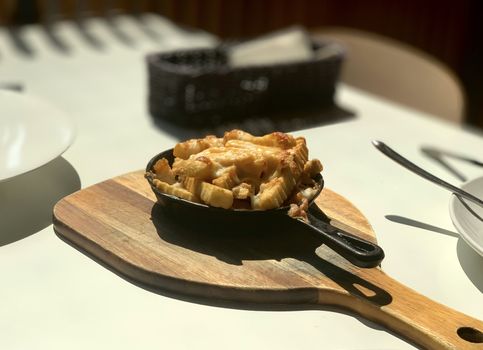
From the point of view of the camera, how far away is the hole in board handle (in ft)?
1.93

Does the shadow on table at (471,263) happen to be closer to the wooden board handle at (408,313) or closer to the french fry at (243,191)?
the wooden board handle at (408,313)

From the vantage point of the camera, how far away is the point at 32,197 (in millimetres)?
845

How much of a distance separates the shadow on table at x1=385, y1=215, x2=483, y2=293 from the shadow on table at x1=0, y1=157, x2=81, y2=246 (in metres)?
0.39

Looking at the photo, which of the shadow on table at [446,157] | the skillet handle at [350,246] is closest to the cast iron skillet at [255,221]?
the skillet handle at [350,246]

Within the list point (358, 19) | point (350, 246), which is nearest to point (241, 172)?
point (350, 246)

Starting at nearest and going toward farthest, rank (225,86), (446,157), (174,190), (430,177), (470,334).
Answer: (470,334), (174,190), (430,177), (446,157), (225,86)

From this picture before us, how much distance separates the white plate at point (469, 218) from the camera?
71cm

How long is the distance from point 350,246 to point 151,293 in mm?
185

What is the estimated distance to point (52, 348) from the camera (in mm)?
583

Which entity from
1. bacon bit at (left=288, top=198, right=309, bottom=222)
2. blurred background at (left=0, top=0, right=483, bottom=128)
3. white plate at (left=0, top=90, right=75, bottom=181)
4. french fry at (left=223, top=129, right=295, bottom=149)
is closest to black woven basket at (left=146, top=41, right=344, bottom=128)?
white plate at (left=0, top=90, right=75, bottom=181)

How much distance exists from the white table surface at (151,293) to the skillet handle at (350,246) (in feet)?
0.19

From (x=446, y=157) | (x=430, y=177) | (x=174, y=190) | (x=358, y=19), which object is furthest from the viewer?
(x=358, y=19)

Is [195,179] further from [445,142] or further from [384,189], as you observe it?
[445,142]

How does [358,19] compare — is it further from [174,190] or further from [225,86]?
[174,190]
